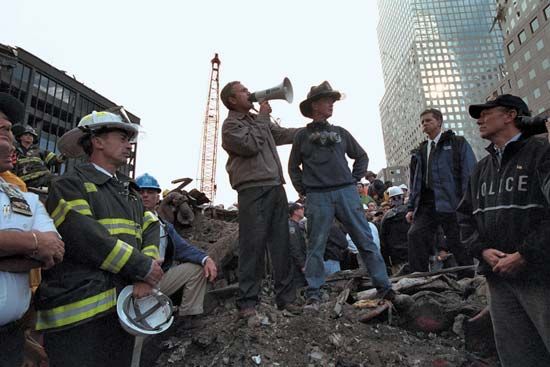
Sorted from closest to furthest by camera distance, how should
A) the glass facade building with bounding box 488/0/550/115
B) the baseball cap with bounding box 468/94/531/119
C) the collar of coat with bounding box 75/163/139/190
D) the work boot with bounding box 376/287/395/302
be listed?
1. the collar of coat with bounding box 75/163/139/190
2. the baseball cap with bounding box 468/94/531/119
3. the work boot with bounding box 376/287/395/302
4. the glass facade building with bounding box 488/0/550/115

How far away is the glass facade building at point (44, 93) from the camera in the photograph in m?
31.9

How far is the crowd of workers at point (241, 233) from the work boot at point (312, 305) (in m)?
0.02

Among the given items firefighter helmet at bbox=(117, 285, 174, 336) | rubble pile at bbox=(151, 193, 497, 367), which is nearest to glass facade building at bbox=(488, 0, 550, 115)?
rubble pile at bbox=(151, 193, 497, 367)

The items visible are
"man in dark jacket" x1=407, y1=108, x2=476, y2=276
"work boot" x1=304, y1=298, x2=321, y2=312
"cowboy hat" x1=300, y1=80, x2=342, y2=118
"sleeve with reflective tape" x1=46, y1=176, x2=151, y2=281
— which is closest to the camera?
"sleeve with reflective tape" x1=46, y1=176, x2=151, y2=281

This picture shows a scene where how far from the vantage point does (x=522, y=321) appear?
221 centimetres

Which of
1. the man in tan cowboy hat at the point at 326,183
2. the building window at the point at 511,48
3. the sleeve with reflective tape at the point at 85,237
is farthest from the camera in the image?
the building window at the point at 511,48

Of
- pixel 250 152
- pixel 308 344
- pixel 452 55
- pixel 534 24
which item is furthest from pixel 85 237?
pixel 452 55

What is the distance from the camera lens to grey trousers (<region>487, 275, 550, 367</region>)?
80.5 inches

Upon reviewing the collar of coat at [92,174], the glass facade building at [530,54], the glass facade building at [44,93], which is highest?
the glass facade building at [530,54]

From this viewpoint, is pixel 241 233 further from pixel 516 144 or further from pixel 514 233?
pixel 516 144

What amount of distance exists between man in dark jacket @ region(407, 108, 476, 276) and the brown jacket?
6.79 feet

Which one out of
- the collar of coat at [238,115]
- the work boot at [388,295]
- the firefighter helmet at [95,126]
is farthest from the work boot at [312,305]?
the firefighter helmet at [95,126]

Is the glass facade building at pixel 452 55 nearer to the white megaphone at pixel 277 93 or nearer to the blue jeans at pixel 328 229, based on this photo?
the blue jeans at pixel 328 229

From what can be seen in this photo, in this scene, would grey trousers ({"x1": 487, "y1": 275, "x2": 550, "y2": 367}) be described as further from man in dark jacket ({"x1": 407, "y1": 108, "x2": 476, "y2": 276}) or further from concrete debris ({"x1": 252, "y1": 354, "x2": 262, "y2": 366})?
man in dark jacket ({"x1": 407, "y1": 108, "x2": 476, "y2": 276})
